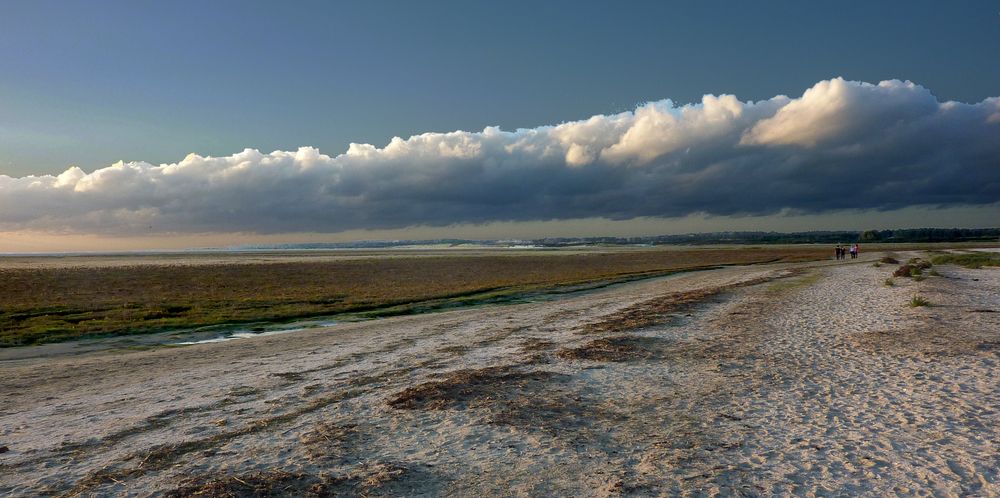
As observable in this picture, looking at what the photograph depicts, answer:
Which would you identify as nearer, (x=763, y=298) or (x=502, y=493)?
(x=502, y=493)

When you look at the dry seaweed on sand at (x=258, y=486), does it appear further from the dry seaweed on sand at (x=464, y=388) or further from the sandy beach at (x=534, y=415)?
the dry seaweed on sand at (x=464, y=388)

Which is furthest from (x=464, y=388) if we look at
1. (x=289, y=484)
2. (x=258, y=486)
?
(x=258, y=486)

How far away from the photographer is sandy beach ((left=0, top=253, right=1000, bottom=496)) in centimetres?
730

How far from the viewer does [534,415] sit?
395 inches

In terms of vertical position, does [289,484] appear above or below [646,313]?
above

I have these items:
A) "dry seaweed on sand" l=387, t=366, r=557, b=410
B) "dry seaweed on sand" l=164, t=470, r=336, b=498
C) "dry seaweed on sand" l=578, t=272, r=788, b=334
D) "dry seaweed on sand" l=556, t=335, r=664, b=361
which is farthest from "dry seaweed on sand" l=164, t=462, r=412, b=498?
"dry seaweed on sand" l=578, t=272, r=788, b=334

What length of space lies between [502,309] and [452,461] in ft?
70.7

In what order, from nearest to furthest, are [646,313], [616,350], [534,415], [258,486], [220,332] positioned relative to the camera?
[258,486] → [534,415] → [616,350] → [646,313] → [220,332]

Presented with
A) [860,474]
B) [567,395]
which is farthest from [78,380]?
[860,474]

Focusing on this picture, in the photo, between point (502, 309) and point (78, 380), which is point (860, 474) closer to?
point (78, 380)

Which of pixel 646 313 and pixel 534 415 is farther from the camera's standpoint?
pixel 646 313

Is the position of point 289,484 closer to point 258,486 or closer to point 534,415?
point 258,486

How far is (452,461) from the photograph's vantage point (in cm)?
802

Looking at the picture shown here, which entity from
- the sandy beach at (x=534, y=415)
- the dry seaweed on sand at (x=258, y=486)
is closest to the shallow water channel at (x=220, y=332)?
the sandy beach at (x=534, y=415)
